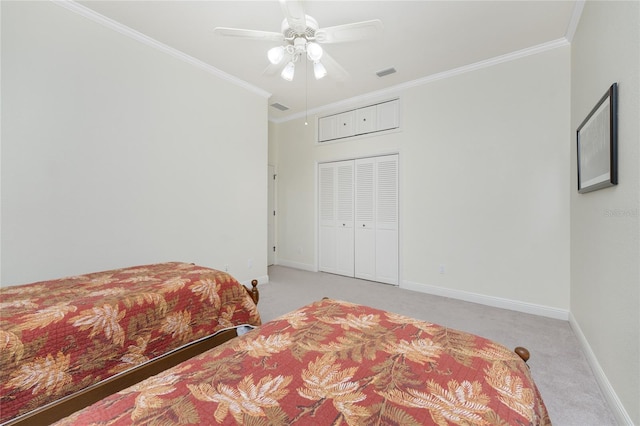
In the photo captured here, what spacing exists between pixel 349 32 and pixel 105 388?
263 cm

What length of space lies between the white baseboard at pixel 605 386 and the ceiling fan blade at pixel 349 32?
2.65 m

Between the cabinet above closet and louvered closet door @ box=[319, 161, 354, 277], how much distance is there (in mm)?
505

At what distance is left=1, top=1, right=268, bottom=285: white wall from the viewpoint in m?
2.15

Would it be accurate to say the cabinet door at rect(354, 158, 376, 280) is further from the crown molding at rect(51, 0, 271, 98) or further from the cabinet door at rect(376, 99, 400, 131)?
the crown molding at rect(51, 0, 271, 98)

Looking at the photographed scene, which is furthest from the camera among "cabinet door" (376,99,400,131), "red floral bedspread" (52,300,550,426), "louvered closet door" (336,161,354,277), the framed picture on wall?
"louvered closet door" (336,161,354,277)

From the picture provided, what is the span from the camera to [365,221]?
4461 mm

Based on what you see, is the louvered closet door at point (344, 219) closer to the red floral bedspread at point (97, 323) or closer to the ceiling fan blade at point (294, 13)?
the red floral bedspread at point (97, 323)

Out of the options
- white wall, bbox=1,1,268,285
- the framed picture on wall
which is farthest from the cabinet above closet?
the framed picture on wall

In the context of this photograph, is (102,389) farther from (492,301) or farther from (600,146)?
(492,301)

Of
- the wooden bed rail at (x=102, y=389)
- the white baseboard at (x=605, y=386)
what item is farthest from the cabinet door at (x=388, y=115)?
the wooden bed rail at (x=102, y=389)

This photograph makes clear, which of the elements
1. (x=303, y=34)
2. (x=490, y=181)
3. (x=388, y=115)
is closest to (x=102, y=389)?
(x=303, y=34)

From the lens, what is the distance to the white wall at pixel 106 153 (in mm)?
2154

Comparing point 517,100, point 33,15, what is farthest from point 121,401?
point 517,100

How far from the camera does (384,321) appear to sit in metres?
1.38
